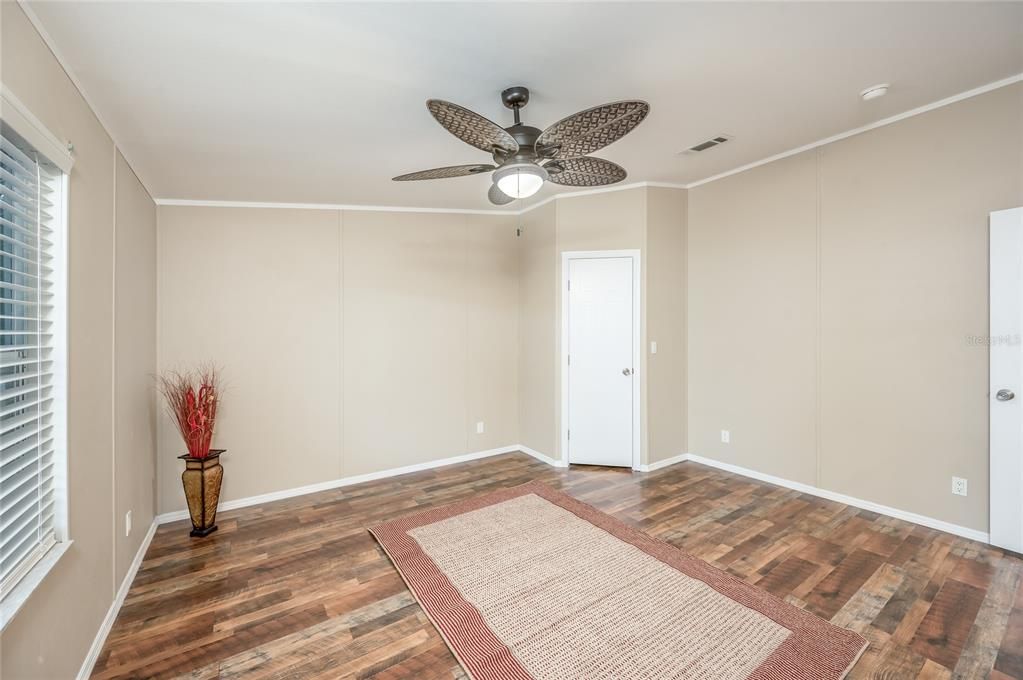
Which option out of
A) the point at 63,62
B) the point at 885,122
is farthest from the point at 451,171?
the point at 885,122

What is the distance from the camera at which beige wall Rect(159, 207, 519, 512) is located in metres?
3.66

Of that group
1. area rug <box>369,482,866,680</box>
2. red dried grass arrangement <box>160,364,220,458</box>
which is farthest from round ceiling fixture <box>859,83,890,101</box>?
red dried grass arrangement <box>160,364,220,458</box>

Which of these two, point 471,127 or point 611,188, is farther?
point 611,188

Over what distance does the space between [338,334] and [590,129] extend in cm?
316

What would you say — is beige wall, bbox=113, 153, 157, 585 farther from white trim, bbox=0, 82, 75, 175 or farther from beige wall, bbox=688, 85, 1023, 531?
beige wall, bbox=688, 85, 1023, 531

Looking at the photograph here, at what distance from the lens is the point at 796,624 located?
2.03 metres

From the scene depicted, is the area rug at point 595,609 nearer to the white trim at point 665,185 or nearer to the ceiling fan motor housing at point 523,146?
the ceiling fan motor housing at point 523,146

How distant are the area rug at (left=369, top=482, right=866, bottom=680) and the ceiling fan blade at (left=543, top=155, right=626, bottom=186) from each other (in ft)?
7.42

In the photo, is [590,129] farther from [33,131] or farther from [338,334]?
[338,334]

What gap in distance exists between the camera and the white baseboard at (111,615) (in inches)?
72.0

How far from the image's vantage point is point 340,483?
→ 4.07 meters

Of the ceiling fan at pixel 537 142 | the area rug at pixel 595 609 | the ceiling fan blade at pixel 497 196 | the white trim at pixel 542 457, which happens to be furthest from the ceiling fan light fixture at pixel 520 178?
the white trim at pixel 542 457

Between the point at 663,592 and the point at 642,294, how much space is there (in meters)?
2.65

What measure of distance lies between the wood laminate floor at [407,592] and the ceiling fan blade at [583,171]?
2.38 metres
